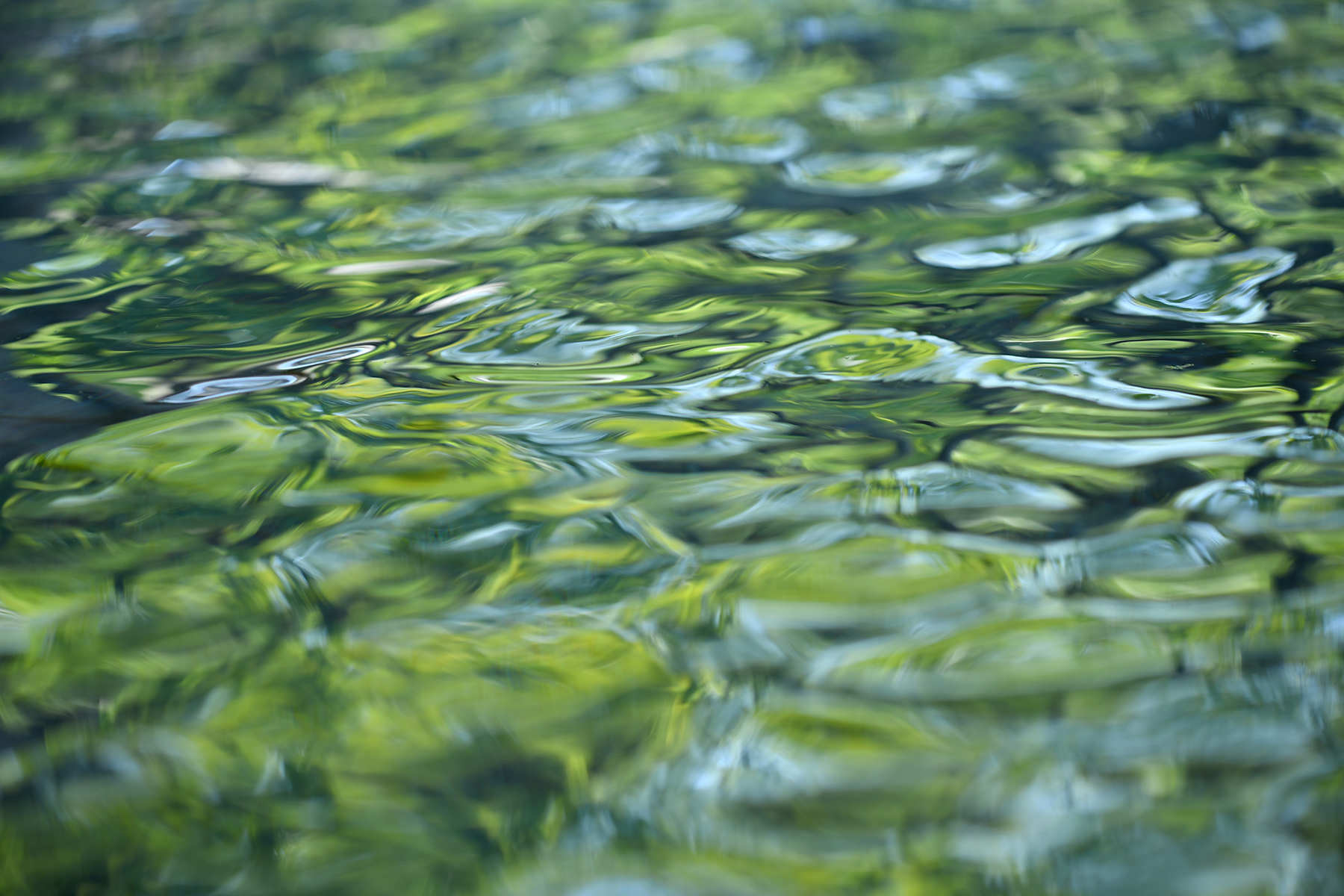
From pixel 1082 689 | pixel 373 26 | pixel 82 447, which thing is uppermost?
pixel 373 26

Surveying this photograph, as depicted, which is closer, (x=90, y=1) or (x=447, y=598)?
(x=447, y=598)

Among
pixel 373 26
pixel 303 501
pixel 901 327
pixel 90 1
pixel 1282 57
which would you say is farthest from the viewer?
pixel 90 1

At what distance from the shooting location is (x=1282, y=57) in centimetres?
185

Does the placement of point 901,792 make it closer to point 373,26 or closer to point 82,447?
point 82,447

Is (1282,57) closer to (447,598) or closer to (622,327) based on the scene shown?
(622,327)

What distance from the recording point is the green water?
59cm

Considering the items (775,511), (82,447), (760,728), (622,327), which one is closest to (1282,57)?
(622,327)

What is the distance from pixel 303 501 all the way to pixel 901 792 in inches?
20.0

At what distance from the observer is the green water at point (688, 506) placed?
59 centimetres

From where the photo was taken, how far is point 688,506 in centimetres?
85

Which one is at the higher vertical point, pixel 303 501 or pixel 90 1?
pixel 90 1

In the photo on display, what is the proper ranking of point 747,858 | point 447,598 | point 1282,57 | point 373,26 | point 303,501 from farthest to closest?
point 373,26
point 1282,57
point 303,501
point 447,598
point 747,858

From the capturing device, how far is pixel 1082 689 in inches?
25.9

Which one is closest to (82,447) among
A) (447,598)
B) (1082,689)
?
(447,598)
